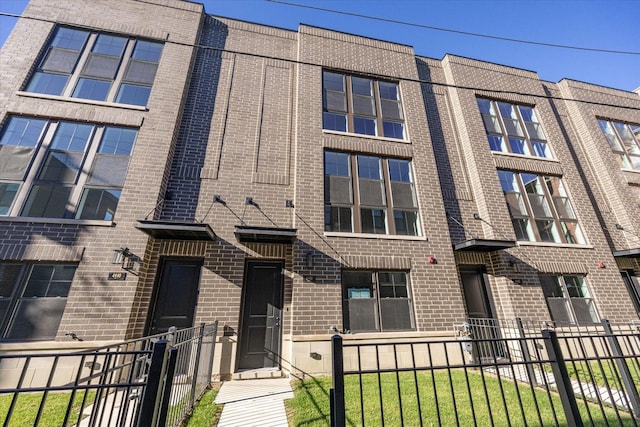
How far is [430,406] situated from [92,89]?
1220 cm

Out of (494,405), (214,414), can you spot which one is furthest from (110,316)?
(494,405)

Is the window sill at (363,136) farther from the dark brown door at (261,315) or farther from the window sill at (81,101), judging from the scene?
the window sill at (81,101)

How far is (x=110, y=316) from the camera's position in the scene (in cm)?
583

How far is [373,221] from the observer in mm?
8234

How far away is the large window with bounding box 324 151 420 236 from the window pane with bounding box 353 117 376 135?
1.15 meters

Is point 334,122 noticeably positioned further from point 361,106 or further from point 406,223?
point 406,223

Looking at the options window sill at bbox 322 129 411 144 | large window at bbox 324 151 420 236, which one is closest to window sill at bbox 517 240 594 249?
large window at bbox 324 151 420 236

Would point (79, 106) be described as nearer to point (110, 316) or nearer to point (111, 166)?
point (111, 166)

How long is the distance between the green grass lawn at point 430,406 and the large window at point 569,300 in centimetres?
423

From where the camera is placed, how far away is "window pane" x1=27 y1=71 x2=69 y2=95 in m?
7.68

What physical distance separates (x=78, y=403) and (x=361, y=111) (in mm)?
10820

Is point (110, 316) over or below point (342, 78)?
below

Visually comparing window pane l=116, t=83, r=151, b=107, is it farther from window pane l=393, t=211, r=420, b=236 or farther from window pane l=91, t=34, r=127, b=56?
window pane l=393, t=211, r=420, b=236

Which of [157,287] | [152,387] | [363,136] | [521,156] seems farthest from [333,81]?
[152,387]
